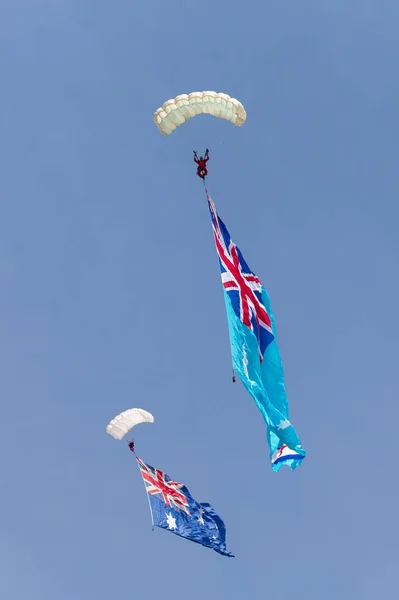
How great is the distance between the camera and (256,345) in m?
38.2

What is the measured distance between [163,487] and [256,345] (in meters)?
14.7

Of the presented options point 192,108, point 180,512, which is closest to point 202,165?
point 192,108

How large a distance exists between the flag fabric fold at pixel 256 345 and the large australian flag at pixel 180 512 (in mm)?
13382

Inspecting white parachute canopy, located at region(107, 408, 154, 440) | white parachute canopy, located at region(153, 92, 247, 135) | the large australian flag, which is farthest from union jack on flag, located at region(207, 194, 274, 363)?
white parachute canopy, located at region(107, 408, 154, 440)

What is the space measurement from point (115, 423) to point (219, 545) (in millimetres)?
9936

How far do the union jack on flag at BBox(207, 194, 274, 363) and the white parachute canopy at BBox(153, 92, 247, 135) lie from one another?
4.13 meters

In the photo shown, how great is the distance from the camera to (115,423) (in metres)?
50.9

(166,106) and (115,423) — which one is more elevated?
(166,106)

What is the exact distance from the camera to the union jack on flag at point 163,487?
48.1 m

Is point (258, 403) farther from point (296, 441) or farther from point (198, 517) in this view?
point (198, 517)

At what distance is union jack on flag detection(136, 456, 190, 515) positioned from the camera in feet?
158

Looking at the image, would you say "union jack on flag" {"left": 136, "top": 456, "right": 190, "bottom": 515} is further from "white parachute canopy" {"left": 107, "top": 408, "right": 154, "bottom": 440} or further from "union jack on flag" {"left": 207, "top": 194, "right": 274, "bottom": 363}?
"union jack on flag" {"left": 207, "top": 194, "right": 274, "bottom": 363}

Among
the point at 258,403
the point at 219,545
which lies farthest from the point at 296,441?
the point at 219,545

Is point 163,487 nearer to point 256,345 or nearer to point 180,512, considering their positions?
point 180,512
